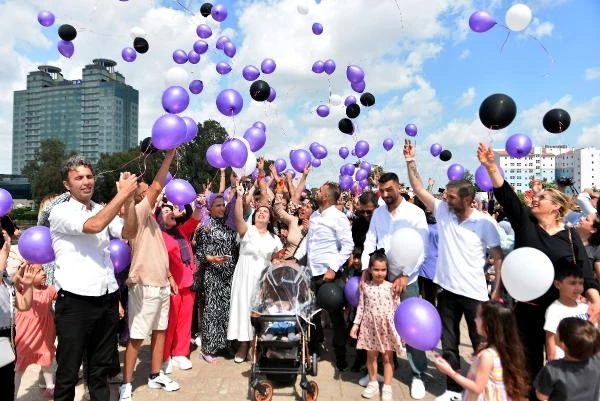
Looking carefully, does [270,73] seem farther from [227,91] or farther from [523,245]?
[523,245]

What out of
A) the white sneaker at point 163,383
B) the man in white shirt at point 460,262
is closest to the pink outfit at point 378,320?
the man in white shirt at point 460,262

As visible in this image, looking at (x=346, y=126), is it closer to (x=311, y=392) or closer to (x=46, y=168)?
(x=311, y=392)

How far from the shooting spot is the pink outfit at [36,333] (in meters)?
3.82

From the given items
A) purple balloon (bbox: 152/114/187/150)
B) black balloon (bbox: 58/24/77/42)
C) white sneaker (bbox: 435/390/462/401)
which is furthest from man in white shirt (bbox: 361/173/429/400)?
black balloon (bbox: 58/24/77/42)

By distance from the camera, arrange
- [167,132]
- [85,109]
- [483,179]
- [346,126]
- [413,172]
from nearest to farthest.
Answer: [167,132], [413,172], [483,179], [346,126], [85,109]

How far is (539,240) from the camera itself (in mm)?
3406

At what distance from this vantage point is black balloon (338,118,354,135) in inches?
356

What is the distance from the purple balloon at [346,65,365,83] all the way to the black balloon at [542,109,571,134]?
3455 mm

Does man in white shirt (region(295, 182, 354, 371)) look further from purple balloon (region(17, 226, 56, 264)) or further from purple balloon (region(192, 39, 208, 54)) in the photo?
purple balloon (region(192, 39, 208, 54))

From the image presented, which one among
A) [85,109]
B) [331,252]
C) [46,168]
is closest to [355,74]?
[331,252]

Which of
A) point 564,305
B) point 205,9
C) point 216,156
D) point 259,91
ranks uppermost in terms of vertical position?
point 205,9

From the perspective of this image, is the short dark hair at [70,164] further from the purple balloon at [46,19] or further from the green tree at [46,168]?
the green tree at [46,168]

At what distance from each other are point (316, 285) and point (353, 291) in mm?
545

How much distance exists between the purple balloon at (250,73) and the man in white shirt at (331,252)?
4651 millimetres
